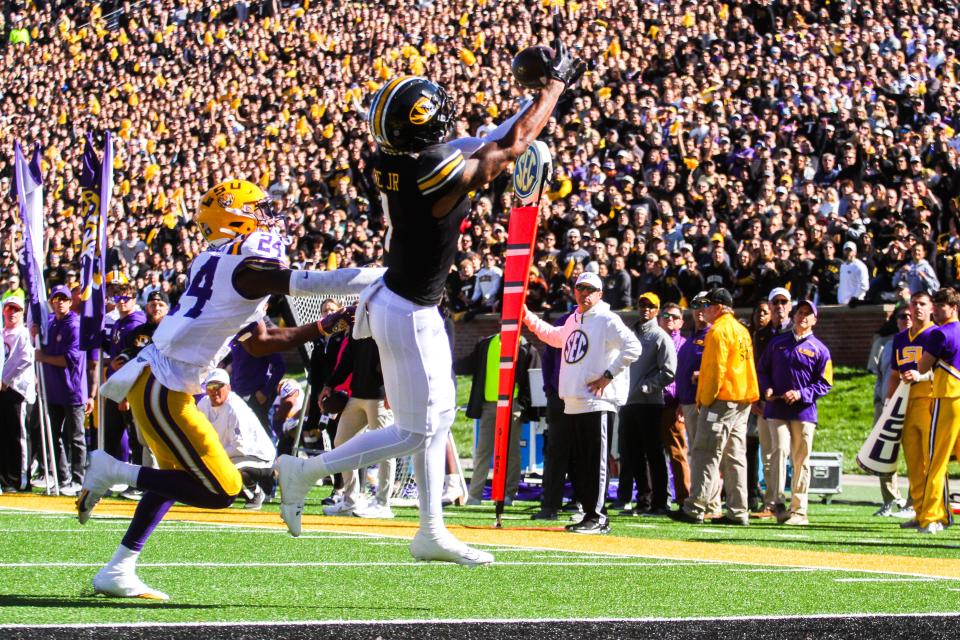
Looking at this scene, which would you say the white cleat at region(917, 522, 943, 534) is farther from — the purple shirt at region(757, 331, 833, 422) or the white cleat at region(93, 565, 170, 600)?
the white cleat at region(93, 565, 170, 600)

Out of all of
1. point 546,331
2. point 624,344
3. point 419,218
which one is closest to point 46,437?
point 546,331

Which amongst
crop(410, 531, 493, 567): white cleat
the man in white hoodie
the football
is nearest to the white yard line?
crop(410, 531, 493, 567): white cleat

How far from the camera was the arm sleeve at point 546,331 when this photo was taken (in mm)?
10125

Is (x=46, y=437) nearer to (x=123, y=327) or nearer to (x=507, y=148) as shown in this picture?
(x=123, y=327)

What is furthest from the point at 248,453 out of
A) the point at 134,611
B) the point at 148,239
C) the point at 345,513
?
the point at 148,239

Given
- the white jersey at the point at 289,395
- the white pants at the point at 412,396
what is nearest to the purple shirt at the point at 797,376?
the white jersey at the point at 289,395

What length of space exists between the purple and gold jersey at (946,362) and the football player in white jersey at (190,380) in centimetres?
606

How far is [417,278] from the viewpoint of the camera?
19.3ft

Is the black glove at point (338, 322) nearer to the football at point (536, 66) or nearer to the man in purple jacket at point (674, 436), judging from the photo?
the football at point (536, 66)

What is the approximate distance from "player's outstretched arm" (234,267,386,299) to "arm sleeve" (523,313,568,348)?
413 centimetres

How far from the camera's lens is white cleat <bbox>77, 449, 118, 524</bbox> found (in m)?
6.33

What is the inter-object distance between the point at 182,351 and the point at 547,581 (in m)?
2.19

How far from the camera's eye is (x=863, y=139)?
63.4 ft

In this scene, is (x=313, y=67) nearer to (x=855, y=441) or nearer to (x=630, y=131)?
(x=630, y=131)
